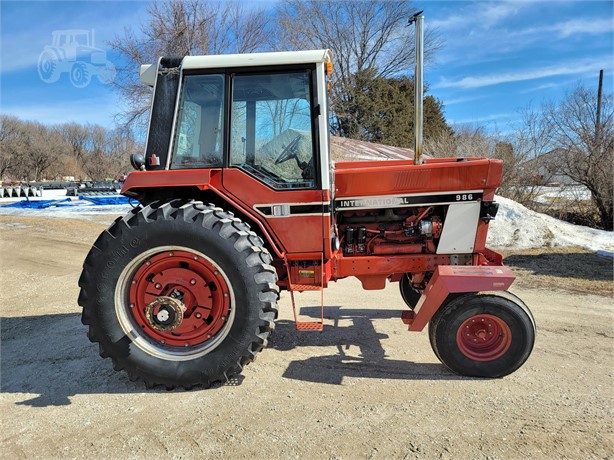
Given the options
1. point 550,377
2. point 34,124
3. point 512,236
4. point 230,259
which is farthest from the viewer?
point 34,124

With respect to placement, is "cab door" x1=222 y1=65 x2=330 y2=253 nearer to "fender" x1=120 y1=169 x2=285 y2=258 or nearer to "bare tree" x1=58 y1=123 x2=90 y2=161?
"fender" x1=120 y1=169 x2=285 y2=258

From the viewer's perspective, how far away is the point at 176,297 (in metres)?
3.24

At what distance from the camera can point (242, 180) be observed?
133 inches

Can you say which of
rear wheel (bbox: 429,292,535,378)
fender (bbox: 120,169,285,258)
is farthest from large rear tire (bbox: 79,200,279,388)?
rear wheel (bbox: 429,292,535,378)

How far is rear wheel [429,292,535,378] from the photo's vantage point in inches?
126

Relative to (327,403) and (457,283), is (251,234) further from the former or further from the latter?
(457,283)

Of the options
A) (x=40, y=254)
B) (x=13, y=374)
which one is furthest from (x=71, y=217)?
(x=13, y=374)

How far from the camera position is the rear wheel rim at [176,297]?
3.20m

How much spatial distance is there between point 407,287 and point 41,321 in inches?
166

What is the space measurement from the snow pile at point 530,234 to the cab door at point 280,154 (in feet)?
24.4

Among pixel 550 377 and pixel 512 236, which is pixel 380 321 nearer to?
pixel 550 377

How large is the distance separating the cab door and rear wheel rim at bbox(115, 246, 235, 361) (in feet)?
2.18

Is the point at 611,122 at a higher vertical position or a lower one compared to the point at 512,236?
higher

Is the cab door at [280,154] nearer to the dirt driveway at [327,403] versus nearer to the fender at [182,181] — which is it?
the fender at [182,181]
